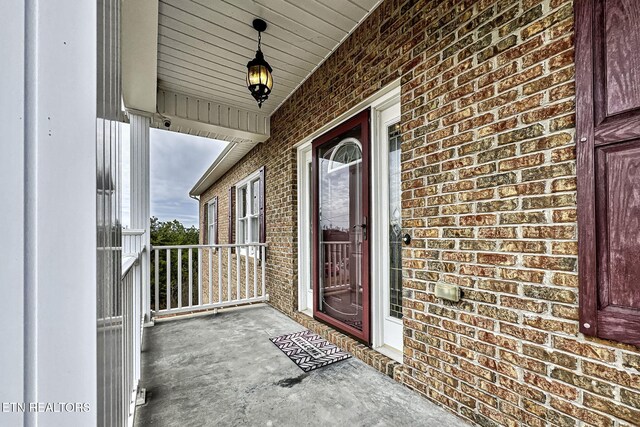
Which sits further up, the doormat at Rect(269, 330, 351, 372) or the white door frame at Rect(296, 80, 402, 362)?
the white door frame at Rect(296, 80, 402, 362)

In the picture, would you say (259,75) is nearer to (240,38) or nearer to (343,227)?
(240,38)

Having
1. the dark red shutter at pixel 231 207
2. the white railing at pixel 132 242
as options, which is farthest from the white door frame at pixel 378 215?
the dark red shutter at pixel 231 207

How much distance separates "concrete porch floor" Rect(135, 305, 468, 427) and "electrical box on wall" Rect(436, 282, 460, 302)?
2.30 feet

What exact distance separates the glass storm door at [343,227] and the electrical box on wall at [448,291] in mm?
795

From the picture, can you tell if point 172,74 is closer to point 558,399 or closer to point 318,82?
point 318,82

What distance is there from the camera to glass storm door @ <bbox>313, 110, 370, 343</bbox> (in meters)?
2.58

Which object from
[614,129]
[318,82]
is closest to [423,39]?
[614,129]

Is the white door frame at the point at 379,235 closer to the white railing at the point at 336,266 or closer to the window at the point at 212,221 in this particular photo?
the white railing at the point at 336,266

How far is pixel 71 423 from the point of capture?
39 cm

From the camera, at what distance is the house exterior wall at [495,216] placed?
1271mm

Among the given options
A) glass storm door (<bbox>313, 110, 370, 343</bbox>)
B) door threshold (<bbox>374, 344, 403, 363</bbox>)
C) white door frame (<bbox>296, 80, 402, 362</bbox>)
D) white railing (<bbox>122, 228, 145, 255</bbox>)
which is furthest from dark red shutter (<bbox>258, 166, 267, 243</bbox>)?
door threshold (<bbox>374, 344, 403, 363</bbox>)

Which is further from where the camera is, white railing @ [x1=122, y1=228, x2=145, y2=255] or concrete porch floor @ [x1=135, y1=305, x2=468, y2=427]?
white railing @ [x1=122, y1=228, x2=145, y2=255]

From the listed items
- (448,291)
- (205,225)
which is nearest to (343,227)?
(448,291)

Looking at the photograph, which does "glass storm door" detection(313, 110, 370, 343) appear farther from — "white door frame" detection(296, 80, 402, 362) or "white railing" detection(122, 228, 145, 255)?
"white railing" detection(122, 228, 145, 255)
